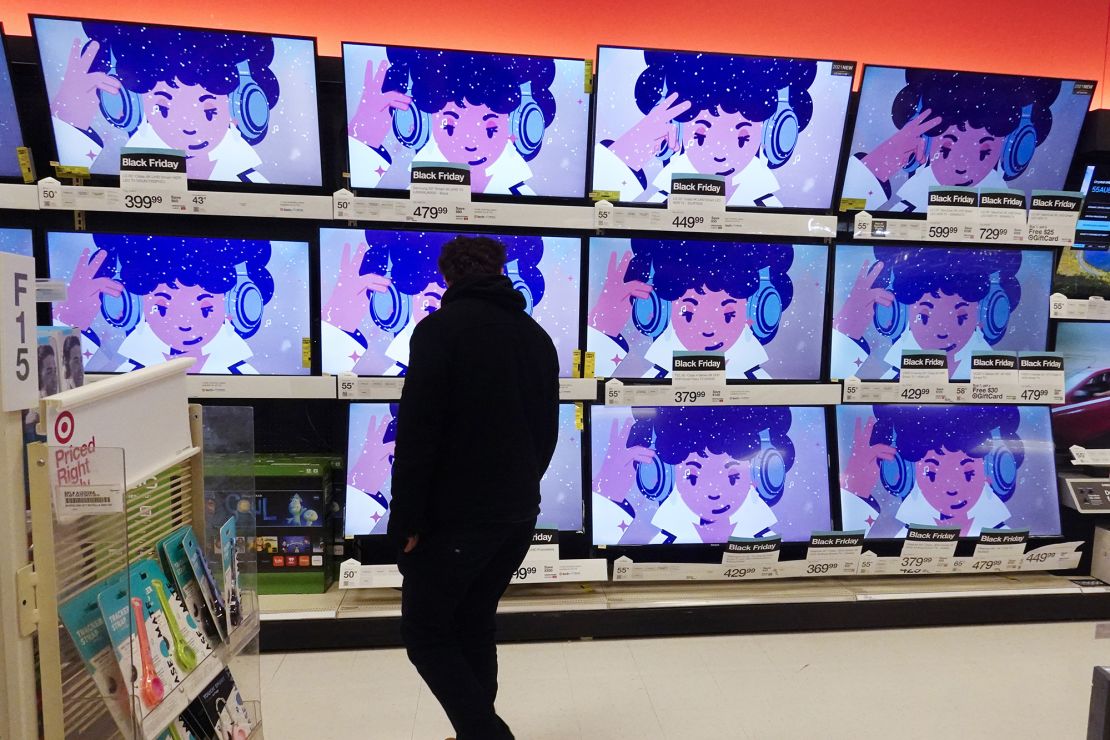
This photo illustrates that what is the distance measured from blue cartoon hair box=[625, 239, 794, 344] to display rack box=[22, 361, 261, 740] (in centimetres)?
159

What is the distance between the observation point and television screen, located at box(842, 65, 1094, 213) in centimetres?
238

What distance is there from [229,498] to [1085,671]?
104 inches

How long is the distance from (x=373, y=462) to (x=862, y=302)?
1852 mm

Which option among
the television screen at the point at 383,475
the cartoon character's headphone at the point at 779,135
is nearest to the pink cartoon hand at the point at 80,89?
the television screen at the point at 383,475

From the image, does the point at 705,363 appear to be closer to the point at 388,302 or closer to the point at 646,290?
the point at 646,290

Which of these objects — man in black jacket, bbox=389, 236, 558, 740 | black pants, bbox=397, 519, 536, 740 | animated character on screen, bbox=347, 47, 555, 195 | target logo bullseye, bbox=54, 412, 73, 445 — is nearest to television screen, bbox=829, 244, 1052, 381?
animated character on screen, bbox=347, 47, 555, 195

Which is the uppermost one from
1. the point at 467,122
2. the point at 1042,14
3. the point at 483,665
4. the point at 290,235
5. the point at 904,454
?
the point at 1042,14

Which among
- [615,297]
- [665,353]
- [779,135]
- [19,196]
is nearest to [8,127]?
[19,196]

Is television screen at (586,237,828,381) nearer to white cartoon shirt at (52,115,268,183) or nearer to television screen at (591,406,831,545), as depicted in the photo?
television screen at (591,406,831,545)

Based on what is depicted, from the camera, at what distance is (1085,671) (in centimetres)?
224

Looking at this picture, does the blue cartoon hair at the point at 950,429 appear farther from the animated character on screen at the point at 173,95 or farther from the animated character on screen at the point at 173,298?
the animated character on screen at the point at 173,95

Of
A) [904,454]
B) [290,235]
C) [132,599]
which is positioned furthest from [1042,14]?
[132,599]

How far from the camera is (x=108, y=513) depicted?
94 centimetres

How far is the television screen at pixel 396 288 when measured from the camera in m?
2.27
